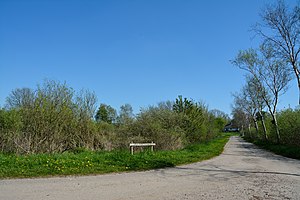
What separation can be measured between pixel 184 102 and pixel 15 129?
20.4 m

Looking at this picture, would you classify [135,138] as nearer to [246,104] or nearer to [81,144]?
[81,144]

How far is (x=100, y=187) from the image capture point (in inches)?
313

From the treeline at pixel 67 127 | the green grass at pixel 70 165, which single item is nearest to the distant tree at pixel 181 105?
the treeline at pixel 67 127

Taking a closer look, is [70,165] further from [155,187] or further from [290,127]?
[290,127]

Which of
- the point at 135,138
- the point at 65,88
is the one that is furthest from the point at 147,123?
the point at 65,88

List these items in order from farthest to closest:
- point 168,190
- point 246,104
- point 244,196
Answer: point 246,104, point 168,190, point 244,196

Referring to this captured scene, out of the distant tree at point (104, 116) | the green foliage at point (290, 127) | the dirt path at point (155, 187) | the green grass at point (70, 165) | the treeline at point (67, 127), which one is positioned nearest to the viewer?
A: the dirt path at point (155, 187)

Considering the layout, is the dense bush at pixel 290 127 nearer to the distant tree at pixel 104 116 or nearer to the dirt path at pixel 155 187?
the dirt path at pixel 155 187

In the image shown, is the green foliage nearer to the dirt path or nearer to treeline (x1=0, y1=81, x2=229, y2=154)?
treeline (x1=0, y1=81, x2=229, y2=154)

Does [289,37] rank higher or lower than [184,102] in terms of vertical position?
higher

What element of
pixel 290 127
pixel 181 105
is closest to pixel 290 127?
pixel 290 127

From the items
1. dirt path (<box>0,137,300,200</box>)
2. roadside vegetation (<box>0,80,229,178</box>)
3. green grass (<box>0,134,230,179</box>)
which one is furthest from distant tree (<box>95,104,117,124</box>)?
dirt path (<box>0,137,300,200</box>)

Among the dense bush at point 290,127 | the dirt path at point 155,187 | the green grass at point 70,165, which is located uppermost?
the dense bush at point 290,127

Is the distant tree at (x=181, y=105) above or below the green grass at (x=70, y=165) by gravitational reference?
above
